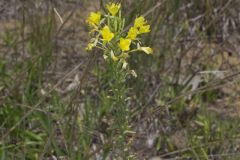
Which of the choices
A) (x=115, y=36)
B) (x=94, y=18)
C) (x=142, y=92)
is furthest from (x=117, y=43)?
(x=142, y=92)

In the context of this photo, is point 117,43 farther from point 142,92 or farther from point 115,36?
point 142,92

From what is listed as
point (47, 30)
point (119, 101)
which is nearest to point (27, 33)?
point (47, 30)

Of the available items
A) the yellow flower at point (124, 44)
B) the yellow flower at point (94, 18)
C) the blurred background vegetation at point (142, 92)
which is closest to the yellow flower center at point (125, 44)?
the yellow flower at point (124, 44)

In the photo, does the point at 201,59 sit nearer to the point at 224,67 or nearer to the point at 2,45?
the point at 224,67

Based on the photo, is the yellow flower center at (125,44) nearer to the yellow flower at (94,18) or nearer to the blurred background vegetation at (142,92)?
the yellow flower at (94,18)

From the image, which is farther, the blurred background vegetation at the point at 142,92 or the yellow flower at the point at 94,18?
the blurred background vegetation at the point at 142,92

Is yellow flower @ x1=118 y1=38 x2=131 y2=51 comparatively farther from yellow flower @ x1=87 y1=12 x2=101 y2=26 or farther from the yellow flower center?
A: yellow flower @ x1=87 y1=12 x2=101 y2=26

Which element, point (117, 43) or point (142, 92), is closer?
point (117, 43)

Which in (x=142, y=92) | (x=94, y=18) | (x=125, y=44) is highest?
(x=94, y=18)
